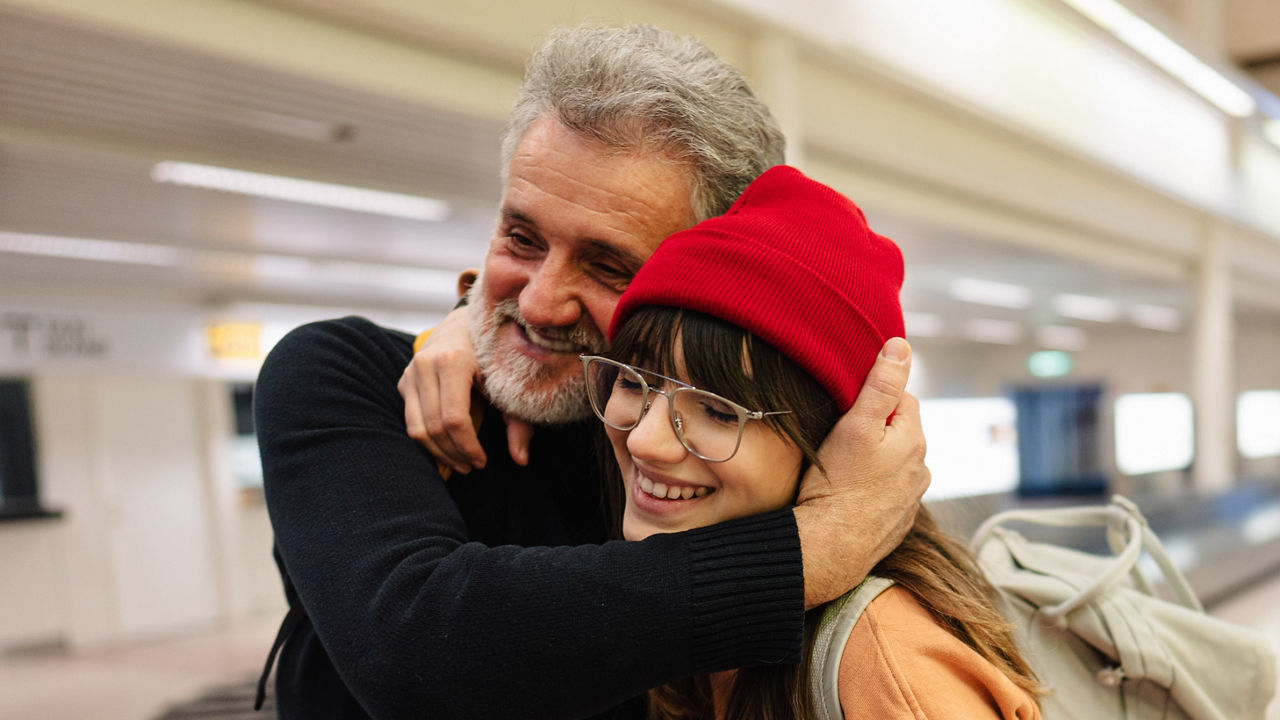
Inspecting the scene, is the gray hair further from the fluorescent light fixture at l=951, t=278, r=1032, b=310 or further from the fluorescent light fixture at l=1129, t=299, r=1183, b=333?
the fluorescent light fixture at l=1129, t=299, r=1183, b=333

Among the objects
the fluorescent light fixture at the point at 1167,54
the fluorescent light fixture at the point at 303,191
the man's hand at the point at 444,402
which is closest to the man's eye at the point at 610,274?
the man's hand at the point at 444,402

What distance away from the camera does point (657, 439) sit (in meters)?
1.00

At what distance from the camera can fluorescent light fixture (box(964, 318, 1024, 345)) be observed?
19766 millimetres

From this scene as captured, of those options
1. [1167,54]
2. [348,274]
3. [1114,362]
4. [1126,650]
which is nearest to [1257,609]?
[1167,54]

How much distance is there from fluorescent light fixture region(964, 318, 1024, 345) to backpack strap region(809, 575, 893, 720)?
19502 millimetres

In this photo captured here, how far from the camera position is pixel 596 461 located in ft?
4.56

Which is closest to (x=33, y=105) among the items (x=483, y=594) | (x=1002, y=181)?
(x=483, y=594)

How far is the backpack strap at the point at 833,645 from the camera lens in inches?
37.5

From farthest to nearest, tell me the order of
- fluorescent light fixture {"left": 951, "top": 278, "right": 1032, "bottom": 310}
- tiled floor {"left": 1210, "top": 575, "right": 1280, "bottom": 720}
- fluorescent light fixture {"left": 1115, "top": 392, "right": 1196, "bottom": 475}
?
1. fluorescent light fixture {"left": 951, "top": 278, "right": 1032, "bottom": 310}
2. fluorescent light fixture {"left": 1115, "top": 392, "right": 1196, "bottom": 475}
3. tiled floor {"left": 1210, "top": 575, "right": 1280, "bottom": 720}

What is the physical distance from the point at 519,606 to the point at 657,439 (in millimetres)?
254

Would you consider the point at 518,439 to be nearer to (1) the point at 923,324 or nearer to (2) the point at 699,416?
(2) the point at 699,416

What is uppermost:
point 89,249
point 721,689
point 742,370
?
point 89,249

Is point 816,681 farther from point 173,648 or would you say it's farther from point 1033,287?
point 1033,287

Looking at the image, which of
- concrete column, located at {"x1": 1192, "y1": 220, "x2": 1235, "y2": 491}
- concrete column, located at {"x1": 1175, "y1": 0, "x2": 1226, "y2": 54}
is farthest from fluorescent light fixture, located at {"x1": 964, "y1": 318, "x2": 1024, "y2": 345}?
concrete column, located at {"x1": 1175, "y1": 0, "x2": 1226, "y2": 54}
